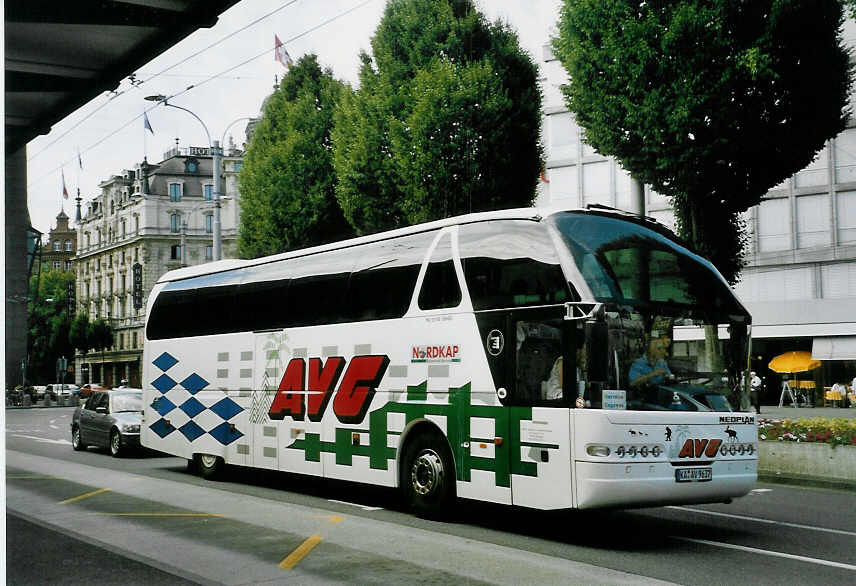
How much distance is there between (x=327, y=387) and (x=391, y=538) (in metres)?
3.91

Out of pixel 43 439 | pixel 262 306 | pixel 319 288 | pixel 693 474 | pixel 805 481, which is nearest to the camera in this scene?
pixel 693 474

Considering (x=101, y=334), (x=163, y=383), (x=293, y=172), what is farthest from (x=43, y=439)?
(x=163, y=383)

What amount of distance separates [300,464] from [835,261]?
3186 centimetres

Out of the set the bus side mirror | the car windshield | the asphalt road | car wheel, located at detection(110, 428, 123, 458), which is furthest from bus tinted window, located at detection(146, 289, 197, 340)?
the bus side mirror

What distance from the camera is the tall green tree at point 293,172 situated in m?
30.0

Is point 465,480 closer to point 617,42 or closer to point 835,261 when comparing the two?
point 617,42

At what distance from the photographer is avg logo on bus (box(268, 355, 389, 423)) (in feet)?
40.4

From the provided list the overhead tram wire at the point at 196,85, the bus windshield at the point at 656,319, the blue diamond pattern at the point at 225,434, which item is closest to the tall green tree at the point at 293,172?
the overhead tram wire at the point at 196,85

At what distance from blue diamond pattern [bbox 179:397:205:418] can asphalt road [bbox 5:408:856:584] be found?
5.43 ft

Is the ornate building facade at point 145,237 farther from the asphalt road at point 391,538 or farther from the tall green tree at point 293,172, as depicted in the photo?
the asphalt road at point 391,538

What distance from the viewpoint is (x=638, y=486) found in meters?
9.14

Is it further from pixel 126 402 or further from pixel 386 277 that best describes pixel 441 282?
pixel 126 402

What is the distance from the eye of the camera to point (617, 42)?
18078 mm

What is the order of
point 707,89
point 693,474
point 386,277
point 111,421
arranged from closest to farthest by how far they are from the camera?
Result: point 693,474 < point 386,277 < point 707,89 < point 111,421
